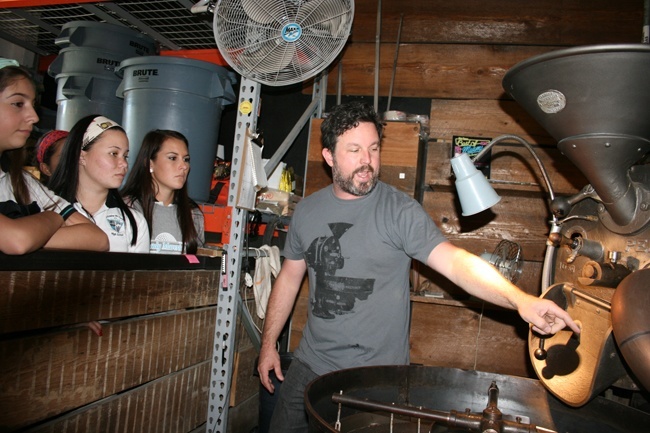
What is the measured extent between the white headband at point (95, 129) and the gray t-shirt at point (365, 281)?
49.4 inches

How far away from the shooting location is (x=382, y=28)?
11.2 ft

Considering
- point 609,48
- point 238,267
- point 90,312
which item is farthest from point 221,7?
point 609,48

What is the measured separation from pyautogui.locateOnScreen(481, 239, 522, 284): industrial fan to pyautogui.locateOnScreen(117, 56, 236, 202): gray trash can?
5.61ft

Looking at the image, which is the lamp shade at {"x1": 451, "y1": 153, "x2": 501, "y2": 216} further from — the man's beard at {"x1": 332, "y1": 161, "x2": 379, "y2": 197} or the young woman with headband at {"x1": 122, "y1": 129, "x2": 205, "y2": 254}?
the young woman with headband at {"x1": 122, "y1": 129, "x2": 205, "y2": 254}

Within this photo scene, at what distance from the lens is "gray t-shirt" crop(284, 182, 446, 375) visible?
1741 millimetres

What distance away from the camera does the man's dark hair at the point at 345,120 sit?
1.92 m

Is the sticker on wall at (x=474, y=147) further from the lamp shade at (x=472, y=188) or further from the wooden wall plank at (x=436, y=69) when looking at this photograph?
the lamp shade at (x=472, y=188)

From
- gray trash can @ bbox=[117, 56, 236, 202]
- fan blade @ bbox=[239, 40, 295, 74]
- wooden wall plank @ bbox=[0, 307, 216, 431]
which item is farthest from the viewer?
gray trash can @ bbox=[117, 56, 236, 202]

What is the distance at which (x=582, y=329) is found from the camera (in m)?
1.19

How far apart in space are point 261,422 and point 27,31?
11.7 feet

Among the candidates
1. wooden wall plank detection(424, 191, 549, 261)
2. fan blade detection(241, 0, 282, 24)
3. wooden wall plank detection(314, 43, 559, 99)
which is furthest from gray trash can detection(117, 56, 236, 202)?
wooden wall plank detection(424, 191, 549, 261)

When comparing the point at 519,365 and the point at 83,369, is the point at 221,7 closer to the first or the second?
the point at 83,369

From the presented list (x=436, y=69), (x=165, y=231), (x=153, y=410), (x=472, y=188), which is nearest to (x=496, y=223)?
(x=436, y=69)

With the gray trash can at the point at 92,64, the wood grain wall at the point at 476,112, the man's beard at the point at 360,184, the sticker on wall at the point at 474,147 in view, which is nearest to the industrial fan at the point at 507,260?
the wood grain wall at the point at 476,112
